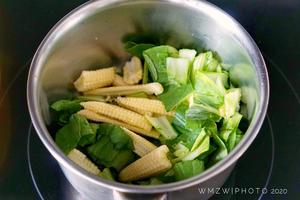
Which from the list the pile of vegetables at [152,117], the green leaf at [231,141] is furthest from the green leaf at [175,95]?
the green leaf at [231,141]

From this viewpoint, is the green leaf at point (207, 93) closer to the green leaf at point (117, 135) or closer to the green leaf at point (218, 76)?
the green leaf at point (218, 76)

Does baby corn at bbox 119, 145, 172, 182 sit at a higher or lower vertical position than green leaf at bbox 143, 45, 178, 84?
lower

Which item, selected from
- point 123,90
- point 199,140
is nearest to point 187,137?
point 199,140

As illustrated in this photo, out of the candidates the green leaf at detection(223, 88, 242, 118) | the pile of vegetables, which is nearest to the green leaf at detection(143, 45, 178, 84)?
the pile of vegetables

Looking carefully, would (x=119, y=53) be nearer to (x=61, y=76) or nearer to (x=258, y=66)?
(x=61, y=76)

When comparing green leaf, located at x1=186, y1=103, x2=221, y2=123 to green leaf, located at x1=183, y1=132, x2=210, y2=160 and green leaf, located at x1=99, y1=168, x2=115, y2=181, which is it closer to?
green leaf, located at x1=183, y1=132, x2=210, y2=160

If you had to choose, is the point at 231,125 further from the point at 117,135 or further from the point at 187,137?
the point at 117,135

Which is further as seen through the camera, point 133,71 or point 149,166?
point 133,71
